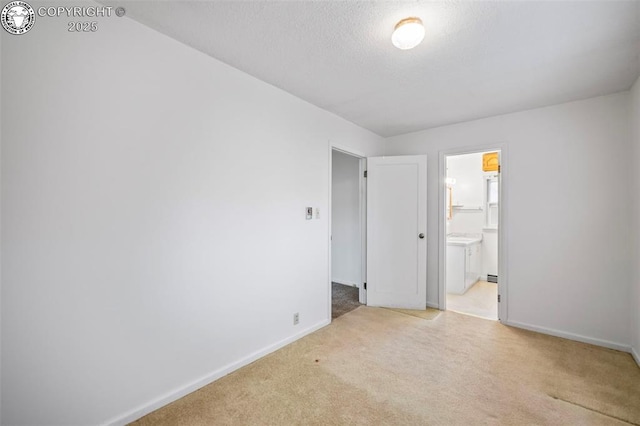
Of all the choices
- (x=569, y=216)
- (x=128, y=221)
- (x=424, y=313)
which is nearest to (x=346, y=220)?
(x=424, y=313)

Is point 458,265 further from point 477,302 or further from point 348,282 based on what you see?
point 348,282

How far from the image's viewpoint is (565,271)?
2879 millimetres

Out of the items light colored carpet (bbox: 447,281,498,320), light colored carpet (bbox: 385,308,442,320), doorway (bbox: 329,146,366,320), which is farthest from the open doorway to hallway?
doorway (bbox: 329,146,366,320)

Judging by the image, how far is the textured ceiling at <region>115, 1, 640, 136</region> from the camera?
62.2 inches

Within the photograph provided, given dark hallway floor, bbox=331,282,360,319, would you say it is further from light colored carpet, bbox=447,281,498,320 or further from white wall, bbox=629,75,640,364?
white wall, bbox=629,75,640,364

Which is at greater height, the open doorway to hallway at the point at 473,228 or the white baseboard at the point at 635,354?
the open doorway to hallway at the point at 473,228

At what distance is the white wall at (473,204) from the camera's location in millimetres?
5168

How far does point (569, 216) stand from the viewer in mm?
2854

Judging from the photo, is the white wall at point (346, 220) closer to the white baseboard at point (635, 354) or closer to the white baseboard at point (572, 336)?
the white baseboard at point (572, 336)

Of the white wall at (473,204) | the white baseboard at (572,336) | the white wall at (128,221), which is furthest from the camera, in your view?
the white wall at (473,204)

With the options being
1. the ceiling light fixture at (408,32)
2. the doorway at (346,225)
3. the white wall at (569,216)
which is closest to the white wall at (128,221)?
the ceiling light fixture at (408,32)

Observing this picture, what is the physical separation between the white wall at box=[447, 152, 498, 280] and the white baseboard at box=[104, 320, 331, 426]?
4269 mm

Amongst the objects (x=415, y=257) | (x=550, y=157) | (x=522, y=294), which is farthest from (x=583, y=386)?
(x=550, y=157)

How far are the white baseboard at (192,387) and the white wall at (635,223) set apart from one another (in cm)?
317
